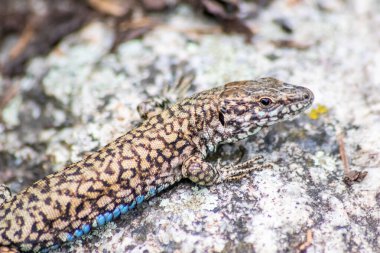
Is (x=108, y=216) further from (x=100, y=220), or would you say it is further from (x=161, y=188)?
(x=161, y=188)

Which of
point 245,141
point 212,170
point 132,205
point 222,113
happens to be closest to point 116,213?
point 132,205

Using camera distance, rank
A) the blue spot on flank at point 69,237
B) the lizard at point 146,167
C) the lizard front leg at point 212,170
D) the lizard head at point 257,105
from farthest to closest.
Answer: the lizard head at point 257,105 < the lizard front leg at point 212,170 < the blue spot on flank at point 69,237 < the lizard at point 146,167

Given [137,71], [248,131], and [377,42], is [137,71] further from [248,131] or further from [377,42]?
[377,42]

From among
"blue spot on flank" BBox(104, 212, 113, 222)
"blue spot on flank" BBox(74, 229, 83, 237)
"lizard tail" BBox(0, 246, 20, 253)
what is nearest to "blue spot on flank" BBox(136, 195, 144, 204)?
"blue spot on flank" BBox(104, 212, 113, 222)

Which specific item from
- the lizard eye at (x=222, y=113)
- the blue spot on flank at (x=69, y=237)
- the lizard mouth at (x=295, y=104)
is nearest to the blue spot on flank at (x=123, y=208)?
the blue spot on flank at (x=69, y=237)

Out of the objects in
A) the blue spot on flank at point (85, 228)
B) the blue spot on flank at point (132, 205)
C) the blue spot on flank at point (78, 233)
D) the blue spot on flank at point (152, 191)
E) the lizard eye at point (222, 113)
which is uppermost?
the lizard eye at point (222, 113)

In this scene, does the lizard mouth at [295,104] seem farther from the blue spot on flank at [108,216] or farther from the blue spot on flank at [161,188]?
the blue spot on flank at [108,216]

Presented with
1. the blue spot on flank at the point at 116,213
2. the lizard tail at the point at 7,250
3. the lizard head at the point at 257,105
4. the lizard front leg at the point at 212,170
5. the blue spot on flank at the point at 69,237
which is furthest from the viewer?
the lizard head at the point at 257,105
